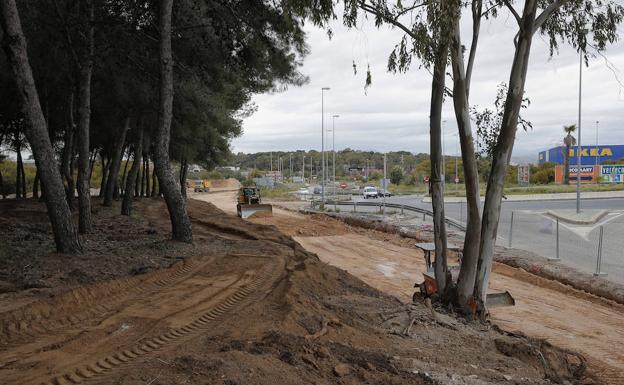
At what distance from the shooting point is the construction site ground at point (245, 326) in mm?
5359

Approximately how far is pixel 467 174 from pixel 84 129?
10.3m

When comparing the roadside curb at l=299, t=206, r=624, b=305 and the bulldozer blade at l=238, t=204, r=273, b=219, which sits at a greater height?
the bulldozer blade at l=238, t=204, r=273, b=219

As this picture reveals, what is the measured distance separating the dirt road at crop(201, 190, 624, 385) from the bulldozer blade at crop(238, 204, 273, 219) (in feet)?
33.2

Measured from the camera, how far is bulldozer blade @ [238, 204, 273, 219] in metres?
35.8

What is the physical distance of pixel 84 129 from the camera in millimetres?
14844

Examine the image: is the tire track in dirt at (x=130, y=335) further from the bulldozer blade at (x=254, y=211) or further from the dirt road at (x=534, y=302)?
the bulldozer blade at (x=254, y=211)

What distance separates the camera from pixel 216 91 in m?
20.6

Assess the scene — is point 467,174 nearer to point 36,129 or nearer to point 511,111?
point 511,111

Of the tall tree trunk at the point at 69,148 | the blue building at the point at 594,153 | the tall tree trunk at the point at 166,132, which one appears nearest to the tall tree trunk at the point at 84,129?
the tall tree trunk at the point at 166,132

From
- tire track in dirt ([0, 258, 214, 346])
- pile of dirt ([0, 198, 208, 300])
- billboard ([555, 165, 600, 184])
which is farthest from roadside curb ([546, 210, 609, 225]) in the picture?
billboard ([555, 165, 600, 184])

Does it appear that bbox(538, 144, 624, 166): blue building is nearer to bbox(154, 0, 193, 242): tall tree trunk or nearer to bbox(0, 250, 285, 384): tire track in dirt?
bbox(154, 0, 193, 242): tall tree trunk

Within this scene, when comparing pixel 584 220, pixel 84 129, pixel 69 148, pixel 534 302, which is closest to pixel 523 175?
pixel 584 220

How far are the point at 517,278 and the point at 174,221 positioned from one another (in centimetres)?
1108

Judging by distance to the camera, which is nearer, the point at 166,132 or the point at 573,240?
the point at 166,132
